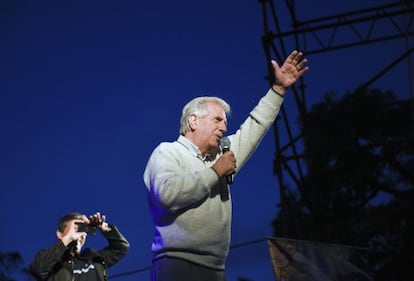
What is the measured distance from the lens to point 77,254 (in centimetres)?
426

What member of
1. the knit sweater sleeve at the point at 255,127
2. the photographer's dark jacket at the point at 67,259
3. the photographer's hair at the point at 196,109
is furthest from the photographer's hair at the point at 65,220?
the knit sweater sleeve at the point at 255,127

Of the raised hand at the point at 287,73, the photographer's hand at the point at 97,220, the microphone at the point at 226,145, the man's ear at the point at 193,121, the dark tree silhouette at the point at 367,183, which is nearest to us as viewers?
the microphone at the point at 226,145

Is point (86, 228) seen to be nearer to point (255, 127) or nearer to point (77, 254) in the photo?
point (77, 254)

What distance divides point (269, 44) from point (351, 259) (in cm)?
299

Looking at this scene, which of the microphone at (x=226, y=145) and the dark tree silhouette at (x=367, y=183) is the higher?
the dark tree silhouette at (x=367, y=183)

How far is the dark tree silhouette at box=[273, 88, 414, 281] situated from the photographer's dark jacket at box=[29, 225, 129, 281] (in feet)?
28.5

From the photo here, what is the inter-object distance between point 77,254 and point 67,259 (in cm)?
11

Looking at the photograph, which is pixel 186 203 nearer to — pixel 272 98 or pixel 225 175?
pixel 225 175

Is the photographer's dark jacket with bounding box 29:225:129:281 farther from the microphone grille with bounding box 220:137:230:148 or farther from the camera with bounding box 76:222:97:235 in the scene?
the microphone grille with bounding box 220:137:230:148

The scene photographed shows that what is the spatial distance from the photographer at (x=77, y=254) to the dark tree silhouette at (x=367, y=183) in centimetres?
872

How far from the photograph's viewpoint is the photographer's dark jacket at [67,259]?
13.1 ft

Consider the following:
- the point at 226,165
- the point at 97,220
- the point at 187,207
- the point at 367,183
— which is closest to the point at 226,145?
the point at 226,165

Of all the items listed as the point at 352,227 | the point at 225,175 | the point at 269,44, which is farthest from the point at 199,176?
the point at 352,227

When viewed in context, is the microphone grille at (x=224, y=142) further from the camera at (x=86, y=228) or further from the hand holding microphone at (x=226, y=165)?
the camera at (x=86, y=228)
